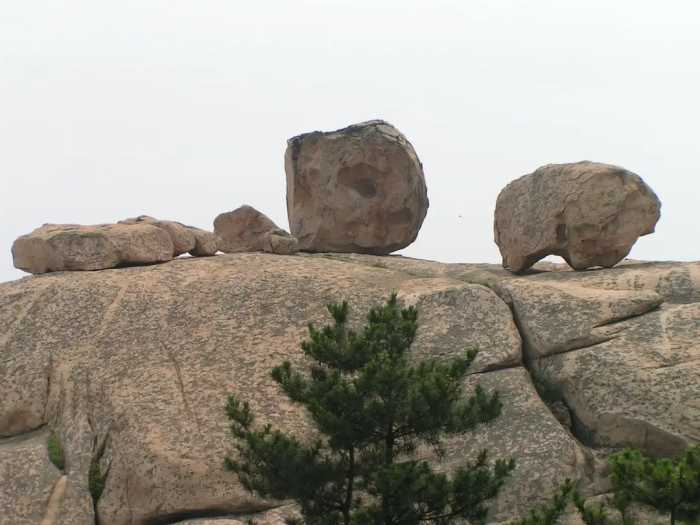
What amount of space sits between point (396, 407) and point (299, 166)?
1595 centimetres

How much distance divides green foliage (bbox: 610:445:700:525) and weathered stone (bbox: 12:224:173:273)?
16550 millimetres

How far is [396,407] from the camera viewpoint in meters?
16.8

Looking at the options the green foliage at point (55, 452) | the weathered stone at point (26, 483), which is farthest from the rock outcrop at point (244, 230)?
the weathered stone at point (26, 483)

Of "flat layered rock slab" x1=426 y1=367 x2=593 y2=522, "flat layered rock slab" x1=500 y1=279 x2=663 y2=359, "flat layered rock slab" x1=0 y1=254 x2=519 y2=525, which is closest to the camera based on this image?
"flat layered rock slab" x1=426 y1=367 x2=593 y2=522

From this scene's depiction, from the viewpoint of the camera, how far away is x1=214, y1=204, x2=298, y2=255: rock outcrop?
31.0 metres

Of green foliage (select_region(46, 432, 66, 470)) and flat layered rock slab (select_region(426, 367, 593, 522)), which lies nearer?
flat layered rock slab (select_region(426, 367, 593, 522))

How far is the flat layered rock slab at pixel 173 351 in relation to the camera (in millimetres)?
21531

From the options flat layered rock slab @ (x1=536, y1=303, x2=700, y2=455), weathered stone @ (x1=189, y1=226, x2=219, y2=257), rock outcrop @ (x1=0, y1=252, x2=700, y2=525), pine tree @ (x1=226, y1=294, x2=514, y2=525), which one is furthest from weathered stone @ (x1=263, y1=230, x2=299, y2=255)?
pine tree @ (x1=226, y1=294, x2=514, y2=525)

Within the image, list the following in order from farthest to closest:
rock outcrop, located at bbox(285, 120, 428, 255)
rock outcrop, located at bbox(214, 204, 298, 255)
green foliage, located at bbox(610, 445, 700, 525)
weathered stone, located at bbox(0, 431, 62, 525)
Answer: rock outcrop, located at bbox(214, 204, 298, 255) → rock outcrop, located at bbox(285, 120, 428, 255) → weathered stone, located at bbox(0, 431, 62, 525) → green foliage, located at bbox(610, 445, 700, 525)

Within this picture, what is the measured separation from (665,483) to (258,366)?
11.2m

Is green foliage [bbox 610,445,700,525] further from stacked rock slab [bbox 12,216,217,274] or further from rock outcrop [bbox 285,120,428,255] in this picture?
stacked rock slab [bbox 12,216,217,274]

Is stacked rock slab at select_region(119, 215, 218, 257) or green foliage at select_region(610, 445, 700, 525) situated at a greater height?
stacked rock slab at select_region(119, 215, 218, 257)

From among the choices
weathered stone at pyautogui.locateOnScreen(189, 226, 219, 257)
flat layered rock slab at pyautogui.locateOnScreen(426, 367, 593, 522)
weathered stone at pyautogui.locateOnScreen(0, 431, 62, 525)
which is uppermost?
weathered stone at pyautogui.locateOnScreen(189, 226, 219, 257)

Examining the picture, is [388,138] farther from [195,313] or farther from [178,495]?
[178,495]
